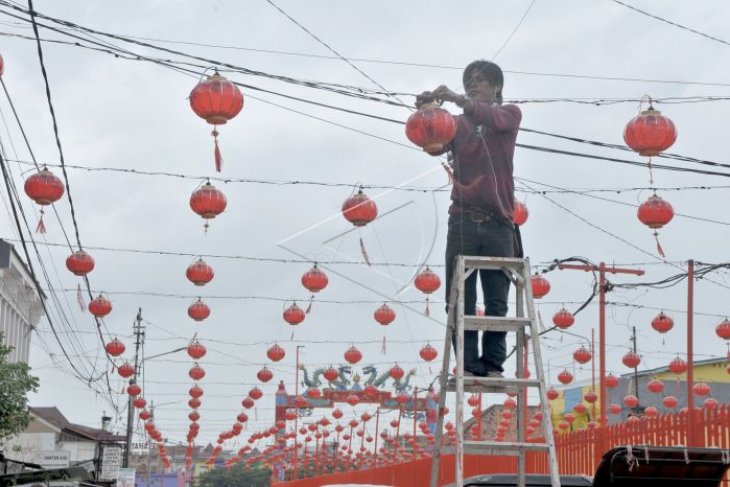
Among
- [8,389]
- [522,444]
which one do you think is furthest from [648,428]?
[8,389]

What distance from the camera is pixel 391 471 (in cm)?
2553

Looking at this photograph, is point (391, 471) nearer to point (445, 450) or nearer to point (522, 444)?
point (445, 450)

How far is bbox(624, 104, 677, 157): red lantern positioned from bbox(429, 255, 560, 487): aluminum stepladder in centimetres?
474

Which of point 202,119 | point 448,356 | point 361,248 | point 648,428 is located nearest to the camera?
point 448,356

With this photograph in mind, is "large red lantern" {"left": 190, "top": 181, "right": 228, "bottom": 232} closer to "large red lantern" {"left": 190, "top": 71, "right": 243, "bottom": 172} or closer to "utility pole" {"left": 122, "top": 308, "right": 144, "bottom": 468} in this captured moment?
"large red lantern" {"left": 190, "top": 71, "right": 243, "bottom": 172}

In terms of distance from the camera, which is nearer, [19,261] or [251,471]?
[19,261]

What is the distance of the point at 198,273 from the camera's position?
1823cm

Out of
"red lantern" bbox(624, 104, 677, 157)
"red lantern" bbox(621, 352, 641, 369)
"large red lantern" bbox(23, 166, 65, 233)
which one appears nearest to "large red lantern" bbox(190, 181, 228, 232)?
"large red lantern" bbox(23, 166, 65, 233)

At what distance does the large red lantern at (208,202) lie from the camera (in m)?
14.4

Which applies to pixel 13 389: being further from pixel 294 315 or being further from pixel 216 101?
pixel 216 101

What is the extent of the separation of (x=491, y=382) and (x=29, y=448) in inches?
1450

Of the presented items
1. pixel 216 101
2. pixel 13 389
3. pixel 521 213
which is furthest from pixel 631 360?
pixel 216 101

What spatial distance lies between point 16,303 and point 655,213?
115 feet

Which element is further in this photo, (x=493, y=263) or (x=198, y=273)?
(x=198, y=273)
